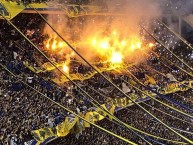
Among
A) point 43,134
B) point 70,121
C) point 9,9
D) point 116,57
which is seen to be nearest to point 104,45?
point 116,57

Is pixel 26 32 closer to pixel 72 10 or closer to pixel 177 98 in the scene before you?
pixel 72 10

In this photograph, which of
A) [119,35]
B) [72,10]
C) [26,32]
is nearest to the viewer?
[26,32]

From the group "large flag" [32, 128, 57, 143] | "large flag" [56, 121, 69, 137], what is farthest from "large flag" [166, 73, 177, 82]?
"large flag" [32, 128, 57, 143]

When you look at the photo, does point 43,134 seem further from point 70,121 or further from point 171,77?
point 171,77

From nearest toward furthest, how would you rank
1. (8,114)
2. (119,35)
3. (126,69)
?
(8,114) → (126,69) → (119,35)

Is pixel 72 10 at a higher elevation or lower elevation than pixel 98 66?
higher

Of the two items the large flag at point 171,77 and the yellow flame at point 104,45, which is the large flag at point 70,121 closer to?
the yellow flame at point 104,45

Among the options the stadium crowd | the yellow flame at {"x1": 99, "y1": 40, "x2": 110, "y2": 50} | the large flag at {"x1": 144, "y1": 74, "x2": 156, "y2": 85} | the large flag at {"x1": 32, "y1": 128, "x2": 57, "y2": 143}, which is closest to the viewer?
the large flag at {"x1": 32, "y1": 128, "x2": 57, "y2": 143}

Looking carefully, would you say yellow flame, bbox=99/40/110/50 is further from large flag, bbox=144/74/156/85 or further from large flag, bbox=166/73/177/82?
large flag, bbox=166/73/177/82

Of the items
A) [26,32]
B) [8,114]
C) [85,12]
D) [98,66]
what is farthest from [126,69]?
[8,114]

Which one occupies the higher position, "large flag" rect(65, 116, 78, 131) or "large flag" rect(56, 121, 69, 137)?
"large flag" rect(65, 116, 78, 131)

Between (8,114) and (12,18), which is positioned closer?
(8,114)
